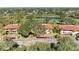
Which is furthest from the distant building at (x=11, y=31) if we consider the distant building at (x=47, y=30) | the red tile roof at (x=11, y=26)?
the distant building at (x=47, y=30)

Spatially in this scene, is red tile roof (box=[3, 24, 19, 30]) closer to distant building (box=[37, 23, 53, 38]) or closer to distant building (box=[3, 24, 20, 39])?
distant building (box=[3, 24, 20, 39])

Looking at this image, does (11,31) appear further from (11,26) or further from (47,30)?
(47,30)

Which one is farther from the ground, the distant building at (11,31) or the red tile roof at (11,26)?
the red tile roof at (11,26)

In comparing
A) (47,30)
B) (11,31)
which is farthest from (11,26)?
(47,30)

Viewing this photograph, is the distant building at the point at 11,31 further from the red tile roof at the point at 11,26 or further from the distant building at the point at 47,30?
the distant building at the point at 47,30

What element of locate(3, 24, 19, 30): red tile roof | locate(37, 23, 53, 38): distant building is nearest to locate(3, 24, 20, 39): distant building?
locate(3, 24, 19, 30): red tile roof

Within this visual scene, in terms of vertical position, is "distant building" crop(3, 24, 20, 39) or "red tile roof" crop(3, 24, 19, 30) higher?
"red tile roof" crop(3, 24, 19, 30)
